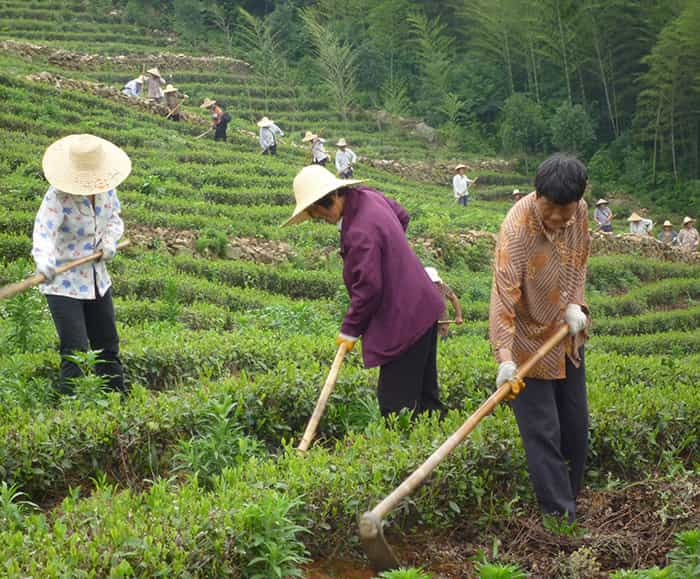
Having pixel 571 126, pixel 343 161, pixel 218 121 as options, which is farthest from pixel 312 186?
pixel 571 126

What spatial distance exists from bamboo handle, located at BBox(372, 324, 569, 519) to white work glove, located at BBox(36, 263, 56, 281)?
2.54 metres

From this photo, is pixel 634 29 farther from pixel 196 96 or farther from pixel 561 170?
pixel 561 170

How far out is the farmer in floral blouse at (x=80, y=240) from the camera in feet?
17.3

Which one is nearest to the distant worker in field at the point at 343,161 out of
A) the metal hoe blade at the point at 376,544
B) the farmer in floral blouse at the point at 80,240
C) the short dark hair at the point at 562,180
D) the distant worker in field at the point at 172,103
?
the distant worker in field at the point at 172,103

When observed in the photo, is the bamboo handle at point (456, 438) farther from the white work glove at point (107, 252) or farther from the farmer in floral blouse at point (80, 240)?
the white work glove at point (107, 252)

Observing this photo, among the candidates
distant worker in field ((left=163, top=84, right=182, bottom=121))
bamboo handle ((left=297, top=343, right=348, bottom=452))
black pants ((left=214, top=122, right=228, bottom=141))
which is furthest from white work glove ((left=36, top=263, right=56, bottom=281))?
distant worker in field ((left=163, top=84, right=182, bottom=121))

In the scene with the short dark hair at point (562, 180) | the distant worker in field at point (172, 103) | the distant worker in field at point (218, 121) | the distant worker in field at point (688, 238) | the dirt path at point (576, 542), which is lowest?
the distant worker in field at point (688, 238)

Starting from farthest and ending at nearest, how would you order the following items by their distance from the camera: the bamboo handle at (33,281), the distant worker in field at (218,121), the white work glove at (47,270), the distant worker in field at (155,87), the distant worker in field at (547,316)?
the distant worker in field at (155,87)
the distant worker in field at (218,121)
the white work glove at (47,270)
the bamboo handle at (33,281)
the distant worker in field at (547,316)

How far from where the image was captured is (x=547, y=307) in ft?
13.5

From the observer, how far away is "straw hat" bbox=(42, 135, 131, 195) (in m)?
5.30

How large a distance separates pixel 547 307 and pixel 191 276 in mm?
8292

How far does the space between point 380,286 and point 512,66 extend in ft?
110

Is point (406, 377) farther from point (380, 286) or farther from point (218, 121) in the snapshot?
point (218, 121)

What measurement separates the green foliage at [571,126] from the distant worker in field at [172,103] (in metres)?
13.6
